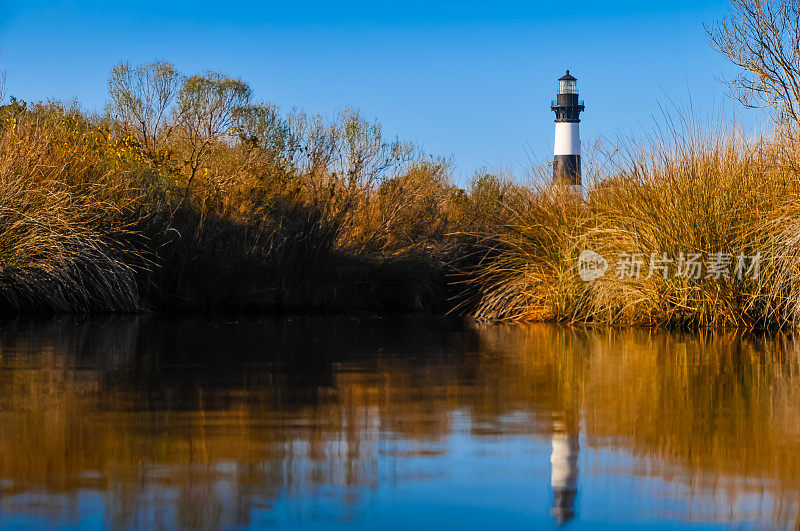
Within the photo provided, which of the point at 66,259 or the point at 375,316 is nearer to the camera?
the point at 66,259

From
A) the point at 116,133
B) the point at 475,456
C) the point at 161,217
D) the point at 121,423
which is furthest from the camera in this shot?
the point at 116,133

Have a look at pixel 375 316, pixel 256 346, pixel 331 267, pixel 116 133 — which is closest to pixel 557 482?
pixel 256 346

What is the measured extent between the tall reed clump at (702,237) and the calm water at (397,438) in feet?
8.22

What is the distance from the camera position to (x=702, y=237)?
11.6 meters

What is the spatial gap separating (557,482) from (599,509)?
37 cm

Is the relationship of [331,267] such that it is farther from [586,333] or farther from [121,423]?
[121,423]

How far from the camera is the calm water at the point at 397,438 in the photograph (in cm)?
356

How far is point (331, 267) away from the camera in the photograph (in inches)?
657

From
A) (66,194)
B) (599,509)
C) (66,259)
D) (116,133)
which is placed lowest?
(599,509)

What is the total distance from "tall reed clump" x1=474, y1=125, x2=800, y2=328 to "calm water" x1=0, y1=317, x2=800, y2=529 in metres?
2.51

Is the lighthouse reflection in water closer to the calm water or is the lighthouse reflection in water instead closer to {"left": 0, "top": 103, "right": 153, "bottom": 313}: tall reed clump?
the calm water

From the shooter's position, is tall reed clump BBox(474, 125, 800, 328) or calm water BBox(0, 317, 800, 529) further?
tall reed clump BBox(474, 125, 800, 328)

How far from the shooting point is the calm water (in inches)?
140

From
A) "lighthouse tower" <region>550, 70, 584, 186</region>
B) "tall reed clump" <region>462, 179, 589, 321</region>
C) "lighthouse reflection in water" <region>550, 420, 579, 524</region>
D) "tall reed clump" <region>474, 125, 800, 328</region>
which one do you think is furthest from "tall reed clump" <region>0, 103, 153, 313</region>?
Answer: "lighthouse tower" <region>550, 70, 584, 186</region>
